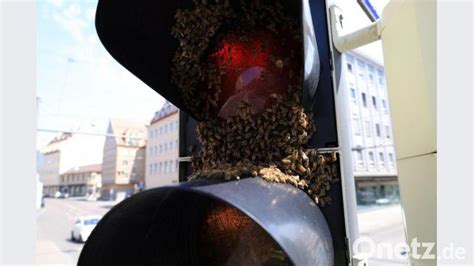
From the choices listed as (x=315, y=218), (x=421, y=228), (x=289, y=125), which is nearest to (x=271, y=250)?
(x=315, y=218)

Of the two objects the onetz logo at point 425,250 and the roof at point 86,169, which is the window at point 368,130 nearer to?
the onetz logo at point 425,250

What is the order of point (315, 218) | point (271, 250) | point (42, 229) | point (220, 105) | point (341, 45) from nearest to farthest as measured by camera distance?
point (315, 218) < point (271, 250) < point (341, 45) < point (220, 105) < point (42, 229)

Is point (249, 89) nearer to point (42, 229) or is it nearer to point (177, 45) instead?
point (177, 45)

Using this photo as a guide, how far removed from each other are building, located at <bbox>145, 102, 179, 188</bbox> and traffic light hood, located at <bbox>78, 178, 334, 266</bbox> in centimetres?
2172

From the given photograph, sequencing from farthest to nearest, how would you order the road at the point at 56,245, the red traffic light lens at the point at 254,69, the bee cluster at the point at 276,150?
the road at the point at 56,245, the red traffic light lens at the point at 254,69, the bee cluster at the point at 276,150

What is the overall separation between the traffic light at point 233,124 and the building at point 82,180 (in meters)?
32.3

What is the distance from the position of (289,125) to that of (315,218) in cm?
43

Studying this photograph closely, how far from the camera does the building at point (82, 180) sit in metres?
30.9

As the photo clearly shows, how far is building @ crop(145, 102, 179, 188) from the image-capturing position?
2348 centimetres

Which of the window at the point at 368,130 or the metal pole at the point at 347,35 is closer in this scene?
the metal pole at the point at 347,35

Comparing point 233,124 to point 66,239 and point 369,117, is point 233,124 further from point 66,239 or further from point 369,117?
point 369,117

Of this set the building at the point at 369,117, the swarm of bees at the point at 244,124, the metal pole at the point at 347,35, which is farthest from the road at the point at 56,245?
the building at the point at 369,117

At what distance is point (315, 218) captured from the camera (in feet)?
3.39

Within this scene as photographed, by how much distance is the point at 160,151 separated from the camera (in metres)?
25.4
